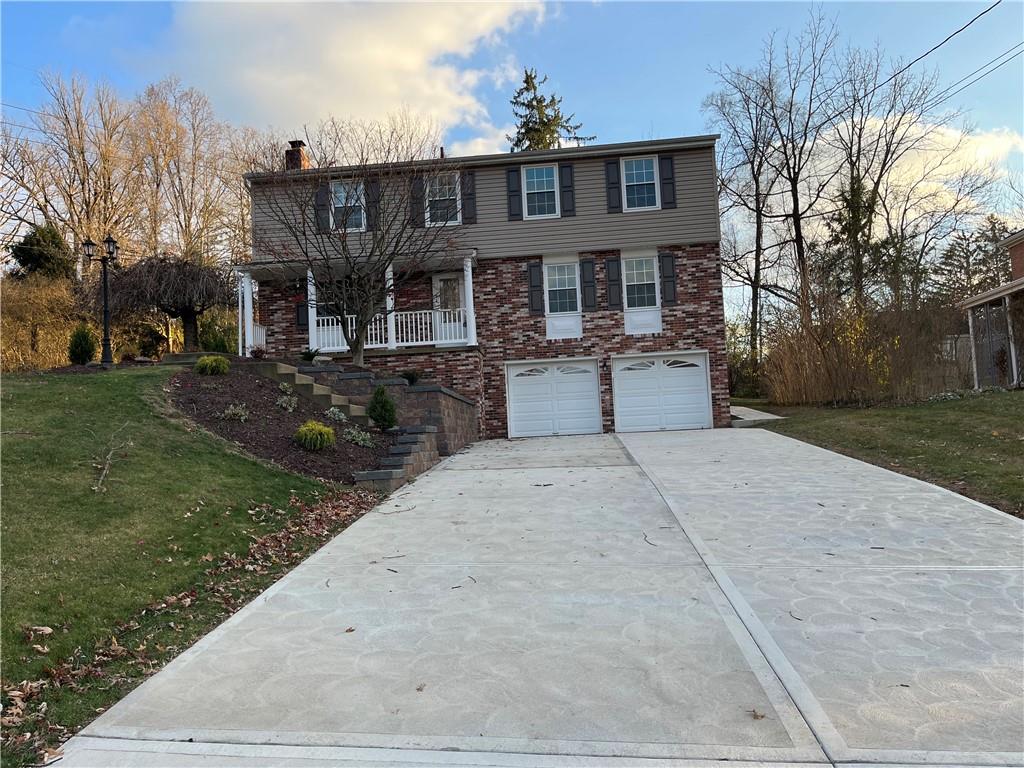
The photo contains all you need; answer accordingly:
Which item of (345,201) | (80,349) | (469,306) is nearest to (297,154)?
(345,201)

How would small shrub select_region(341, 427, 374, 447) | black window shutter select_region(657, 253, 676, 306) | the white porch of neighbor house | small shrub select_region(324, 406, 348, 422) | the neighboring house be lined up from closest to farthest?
small shrub select_region(341, 427, 374, 447) < small shrub select_region(324, 406, 348, 422) < the neighboring house < the white porch of neighbor house < black window shutter select_region(657, 253, 676, 306)

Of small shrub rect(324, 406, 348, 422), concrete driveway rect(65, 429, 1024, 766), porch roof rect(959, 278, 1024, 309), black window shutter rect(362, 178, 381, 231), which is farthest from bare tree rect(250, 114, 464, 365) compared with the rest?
porch roof rect(959, 278, 1024, 309)

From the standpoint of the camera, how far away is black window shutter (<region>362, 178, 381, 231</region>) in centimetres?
1389

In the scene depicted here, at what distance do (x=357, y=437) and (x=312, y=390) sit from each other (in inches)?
76.1

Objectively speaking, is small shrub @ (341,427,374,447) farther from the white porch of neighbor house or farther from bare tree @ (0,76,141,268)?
bare tree @ (0,76,141,268)

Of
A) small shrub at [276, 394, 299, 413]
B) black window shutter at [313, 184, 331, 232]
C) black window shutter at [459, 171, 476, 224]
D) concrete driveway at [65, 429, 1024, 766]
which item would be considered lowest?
concrete driveway at [65, 429, 1024, 766]

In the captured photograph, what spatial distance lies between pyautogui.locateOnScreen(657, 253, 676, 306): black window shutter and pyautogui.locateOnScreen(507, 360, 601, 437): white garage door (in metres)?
2.69

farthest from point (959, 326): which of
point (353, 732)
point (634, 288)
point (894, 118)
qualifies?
point (353, 732)

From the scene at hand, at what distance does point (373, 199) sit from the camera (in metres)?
14.1

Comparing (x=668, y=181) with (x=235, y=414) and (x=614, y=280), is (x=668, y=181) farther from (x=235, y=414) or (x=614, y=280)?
(x=235, y=414)

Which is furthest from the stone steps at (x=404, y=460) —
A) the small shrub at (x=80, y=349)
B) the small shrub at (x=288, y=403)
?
the small shrub at (x=80, y=349)

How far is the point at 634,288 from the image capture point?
16922 mm

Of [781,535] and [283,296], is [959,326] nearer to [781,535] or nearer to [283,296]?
[781,535]

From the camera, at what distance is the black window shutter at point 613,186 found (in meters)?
16.9
